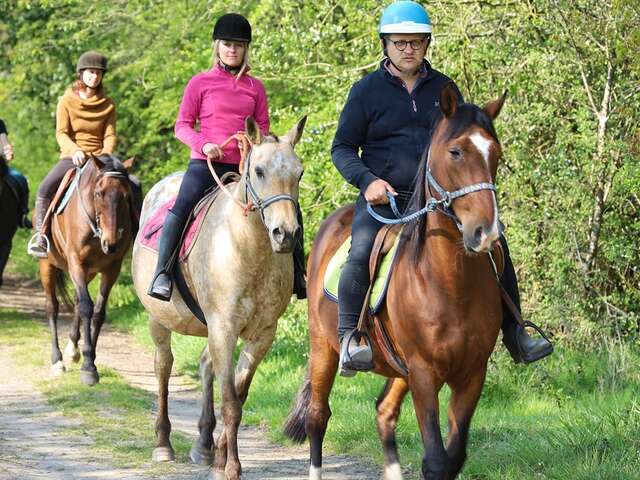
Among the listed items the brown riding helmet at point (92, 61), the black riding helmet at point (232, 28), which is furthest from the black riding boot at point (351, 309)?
the brown riding helmet at point (92, 61)

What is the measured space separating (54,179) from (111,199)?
1851 millimetres

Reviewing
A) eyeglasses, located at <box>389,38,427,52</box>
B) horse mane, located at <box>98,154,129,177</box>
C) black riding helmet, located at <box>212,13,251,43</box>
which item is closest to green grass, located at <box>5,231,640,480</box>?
horse mane, located at <box>98,154,129,177</box>

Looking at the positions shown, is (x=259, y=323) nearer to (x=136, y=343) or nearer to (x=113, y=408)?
(x=113, y=408)

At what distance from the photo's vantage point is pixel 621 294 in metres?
10.7

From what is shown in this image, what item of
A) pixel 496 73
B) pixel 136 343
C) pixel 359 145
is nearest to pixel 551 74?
pixel 496 73

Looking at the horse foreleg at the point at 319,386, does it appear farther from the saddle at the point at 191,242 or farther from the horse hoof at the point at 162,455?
the horse hoof at the point at 162,455

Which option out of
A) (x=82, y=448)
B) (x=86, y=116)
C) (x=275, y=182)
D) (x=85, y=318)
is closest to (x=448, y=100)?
(x=275, y=182)

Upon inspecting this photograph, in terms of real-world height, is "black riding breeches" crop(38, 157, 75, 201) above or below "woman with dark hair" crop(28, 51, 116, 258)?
below

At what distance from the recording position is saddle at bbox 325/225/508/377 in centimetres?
626

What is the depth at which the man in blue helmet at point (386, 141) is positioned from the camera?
6.40m

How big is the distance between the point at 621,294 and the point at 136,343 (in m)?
7.33

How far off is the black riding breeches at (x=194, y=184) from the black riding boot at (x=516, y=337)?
8.80 feet

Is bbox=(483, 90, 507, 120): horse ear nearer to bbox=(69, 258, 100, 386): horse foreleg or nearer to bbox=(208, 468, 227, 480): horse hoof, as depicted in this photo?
bbox=(208, 468, 227, 480): horse hoof

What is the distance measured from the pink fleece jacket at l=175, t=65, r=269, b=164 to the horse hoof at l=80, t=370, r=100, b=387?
420 centimetres
